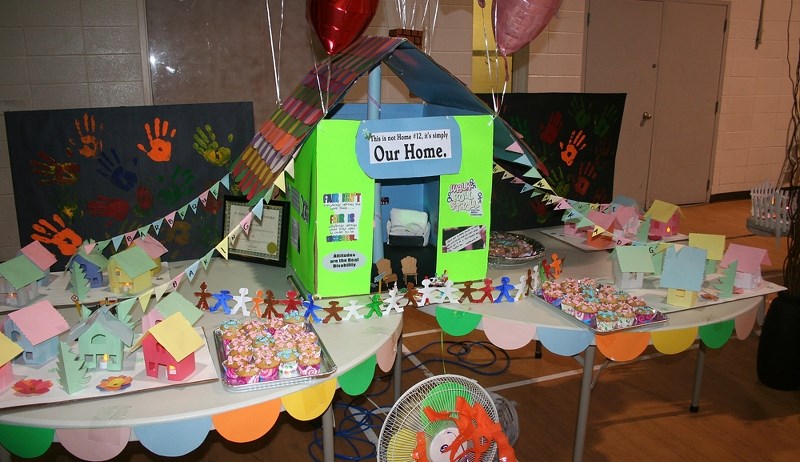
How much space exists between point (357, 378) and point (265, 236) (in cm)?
81

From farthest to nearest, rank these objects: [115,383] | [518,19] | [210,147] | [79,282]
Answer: [210,147], [518,19], [79,282], [115,383]

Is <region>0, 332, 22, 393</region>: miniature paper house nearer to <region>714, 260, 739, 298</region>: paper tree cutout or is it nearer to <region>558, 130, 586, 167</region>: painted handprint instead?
<region>714, 260, 739, 298</region>: paper tree cutout

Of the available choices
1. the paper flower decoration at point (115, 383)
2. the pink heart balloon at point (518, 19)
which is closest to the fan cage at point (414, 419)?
the paper flower decoration at point (115, 383)

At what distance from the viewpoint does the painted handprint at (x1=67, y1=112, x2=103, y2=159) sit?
7.14 ft

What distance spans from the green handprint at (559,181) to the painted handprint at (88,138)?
182 centimetres

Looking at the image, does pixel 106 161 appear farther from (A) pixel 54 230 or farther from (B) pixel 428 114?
(B) pixel 428 114

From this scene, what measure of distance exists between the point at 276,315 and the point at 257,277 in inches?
15.4

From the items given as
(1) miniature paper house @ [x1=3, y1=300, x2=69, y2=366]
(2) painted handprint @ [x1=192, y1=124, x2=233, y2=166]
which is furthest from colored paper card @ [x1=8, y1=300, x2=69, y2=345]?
(2) painted handprint @ [x1=192, y1=124, x2=233, y2=166]

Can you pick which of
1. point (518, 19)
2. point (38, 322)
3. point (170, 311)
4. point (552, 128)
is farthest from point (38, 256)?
point (552, 128)

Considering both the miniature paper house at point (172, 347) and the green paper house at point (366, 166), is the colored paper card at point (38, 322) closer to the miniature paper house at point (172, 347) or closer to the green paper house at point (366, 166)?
the miniature paper house at point (172, 347)

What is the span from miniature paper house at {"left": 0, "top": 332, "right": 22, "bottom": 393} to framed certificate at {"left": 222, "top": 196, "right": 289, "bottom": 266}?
0.81 m

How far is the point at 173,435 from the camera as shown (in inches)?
50.3

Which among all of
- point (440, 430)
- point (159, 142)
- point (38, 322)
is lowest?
point (440, 430)

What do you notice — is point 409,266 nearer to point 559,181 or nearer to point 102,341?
point 102,341
